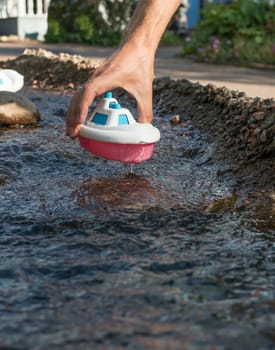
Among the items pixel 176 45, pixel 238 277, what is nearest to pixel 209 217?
pixel 238 277

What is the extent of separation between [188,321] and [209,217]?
1143 mm

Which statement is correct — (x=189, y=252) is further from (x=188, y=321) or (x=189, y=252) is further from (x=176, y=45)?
(x=176, y=45)

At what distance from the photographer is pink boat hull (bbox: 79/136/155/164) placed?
3.41 metres

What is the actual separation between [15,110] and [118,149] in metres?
2.40

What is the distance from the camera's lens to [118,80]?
9.87 ft

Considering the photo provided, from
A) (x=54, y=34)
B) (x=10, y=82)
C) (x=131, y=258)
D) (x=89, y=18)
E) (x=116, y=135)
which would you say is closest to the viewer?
(x=131, y=258)

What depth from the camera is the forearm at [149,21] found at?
2934 millimetres

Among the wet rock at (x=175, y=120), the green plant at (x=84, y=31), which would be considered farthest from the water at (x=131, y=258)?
the green plant at (x=84, y=31)

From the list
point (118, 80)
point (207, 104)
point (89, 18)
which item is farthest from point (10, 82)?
point (89, 18)

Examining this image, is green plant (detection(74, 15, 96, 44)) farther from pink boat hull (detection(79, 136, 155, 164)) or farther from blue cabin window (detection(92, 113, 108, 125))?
pink boat hull (detection(79, 136, 155, 164))

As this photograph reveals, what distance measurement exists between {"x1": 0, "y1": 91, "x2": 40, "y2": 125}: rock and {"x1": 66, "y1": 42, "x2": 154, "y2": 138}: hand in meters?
2.56

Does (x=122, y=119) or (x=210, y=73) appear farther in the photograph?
(x=210, y=73)

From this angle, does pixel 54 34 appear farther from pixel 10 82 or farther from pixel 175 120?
pixel 175 120

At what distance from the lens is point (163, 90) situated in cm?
653
